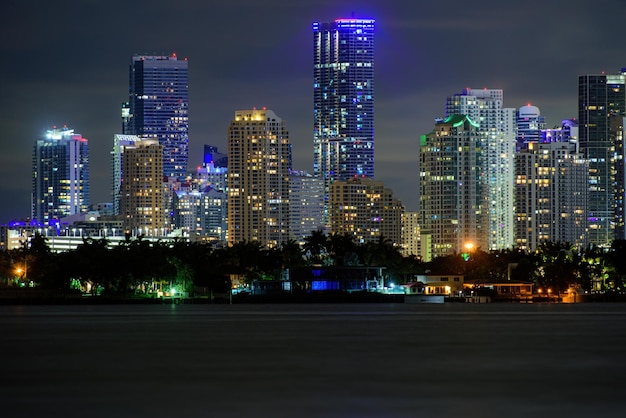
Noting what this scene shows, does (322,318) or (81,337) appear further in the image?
(322,318)

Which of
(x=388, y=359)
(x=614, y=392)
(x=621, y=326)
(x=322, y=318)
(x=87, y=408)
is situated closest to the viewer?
(x=87, y=408)

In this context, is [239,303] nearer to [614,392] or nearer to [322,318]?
[322,318]

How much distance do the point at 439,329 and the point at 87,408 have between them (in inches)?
2001

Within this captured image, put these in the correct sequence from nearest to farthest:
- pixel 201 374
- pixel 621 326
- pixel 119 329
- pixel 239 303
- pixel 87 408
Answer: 1. pixel 87 408
2. pixel 201 374
3. pixel 119 329
4. pixel 621 326
5. pixel 239 303

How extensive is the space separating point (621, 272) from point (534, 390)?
490 feet

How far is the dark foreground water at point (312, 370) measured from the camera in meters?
41.8

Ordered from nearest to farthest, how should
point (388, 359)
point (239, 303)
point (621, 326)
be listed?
point (388, 359) → point (621, 326) → point (239, 303)

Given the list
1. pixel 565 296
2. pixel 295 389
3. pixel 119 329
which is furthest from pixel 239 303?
pixel 295 389

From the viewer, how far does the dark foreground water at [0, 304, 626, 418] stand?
4181cm

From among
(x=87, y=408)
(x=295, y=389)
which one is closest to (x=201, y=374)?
(x=295, y=389)

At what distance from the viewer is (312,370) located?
55.3m

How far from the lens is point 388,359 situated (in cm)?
6066

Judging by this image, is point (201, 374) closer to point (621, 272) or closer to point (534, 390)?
point (534, 390)

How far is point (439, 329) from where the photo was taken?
89.0 metres
